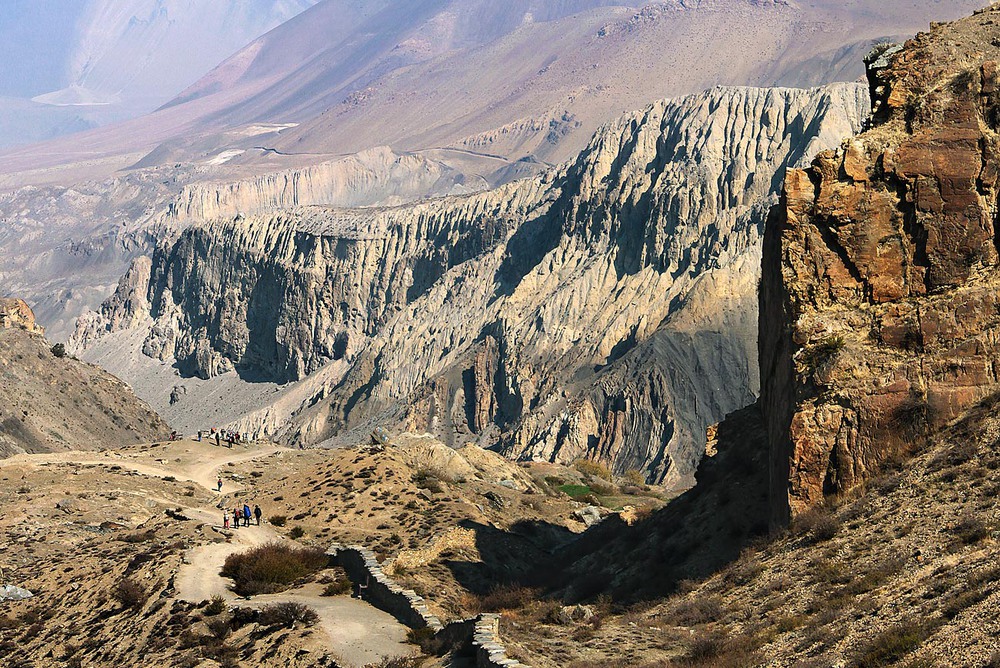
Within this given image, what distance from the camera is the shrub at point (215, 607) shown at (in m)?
28.5

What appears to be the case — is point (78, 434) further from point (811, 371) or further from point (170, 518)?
point (811, 371)

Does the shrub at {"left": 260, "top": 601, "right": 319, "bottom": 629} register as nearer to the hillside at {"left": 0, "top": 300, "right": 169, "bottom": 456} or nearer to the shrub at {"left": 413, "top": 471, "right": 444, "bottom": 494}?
the shrub at {"left": 413, "top": 471, "right": 444, "bottom": 494}

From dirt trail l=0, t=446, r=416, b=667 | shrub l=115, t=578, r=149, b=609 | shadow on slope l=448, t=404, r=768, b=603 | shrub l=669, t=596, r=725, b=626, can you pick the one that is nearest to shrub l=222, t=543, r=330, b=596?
dirt trail l=0, t=446, r=416, b=667

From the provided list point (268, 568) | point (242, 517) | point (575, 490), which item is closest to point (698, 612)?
point (268, 568)

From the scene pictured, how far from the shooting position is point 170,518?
43531 mm

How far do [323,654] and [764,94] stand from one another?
575 feet

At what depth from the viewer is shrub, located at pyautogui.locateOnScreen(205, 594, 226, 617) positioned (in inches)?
1123

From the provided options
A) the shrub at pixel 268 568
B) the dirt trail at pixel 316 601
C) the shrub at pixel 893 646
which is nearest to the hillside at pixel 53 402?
the dirt trail at pixel 316 601

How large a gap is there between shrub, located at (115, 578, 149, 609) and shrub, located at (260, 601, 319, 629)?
14.4 ft

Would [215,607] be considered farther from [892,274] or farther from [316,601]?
[892,274]

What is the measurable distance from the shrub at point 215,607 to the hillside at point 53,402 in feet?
147

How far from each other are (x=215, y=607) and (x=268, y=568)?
4.10 m

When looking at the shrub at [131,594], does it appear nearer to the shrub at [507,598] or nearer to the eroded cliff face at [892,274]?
the shrub at [507,598]

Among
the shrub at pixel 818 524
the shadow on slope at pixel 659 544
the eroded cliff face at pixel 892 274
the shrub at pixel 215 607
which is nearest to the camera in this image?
the shrub at pixel 818 524
